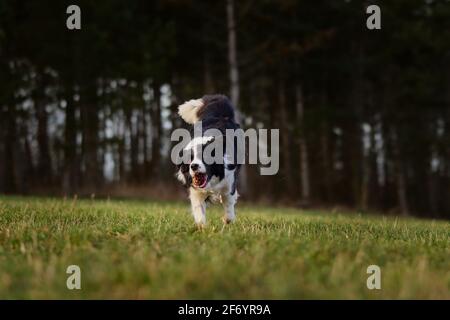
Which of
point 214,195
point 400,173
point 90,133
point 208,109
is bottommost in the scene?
point 400,173

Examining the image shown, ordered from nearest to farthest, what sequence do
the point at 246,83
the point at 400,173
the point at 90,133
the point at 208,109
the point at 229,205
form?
the point at 229,205
the point at 208,109
the point at 90,133
the point at 400,173
the point at 246,83

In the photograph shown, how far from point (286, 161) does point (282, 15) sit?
9.14m

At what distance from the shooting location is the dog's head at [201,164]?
862cm

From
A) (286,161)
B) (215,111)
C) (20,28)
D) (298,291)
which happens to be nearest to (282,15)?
(286,161)

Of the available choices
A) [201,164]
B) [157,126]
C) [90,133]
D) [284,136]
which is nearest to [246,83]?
[284,136]

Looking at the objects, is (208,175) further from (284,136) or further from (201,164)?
(284,136)

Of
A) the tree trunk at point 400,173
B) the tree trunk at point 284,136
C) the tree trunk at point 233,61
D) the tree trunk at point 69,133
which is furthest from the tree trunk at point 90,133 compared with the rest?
the tree trunk at point 400,173

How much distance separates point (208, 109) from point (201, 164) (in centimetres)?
300

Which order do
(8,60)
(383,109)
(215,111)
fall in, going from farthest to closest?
(383,109) < (8,60) < (215,111)

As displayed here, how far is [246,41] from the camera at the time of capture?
31.1 m

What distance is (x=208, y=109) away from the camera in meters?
11.4

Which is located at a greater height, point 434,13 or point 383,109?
point 434,13
